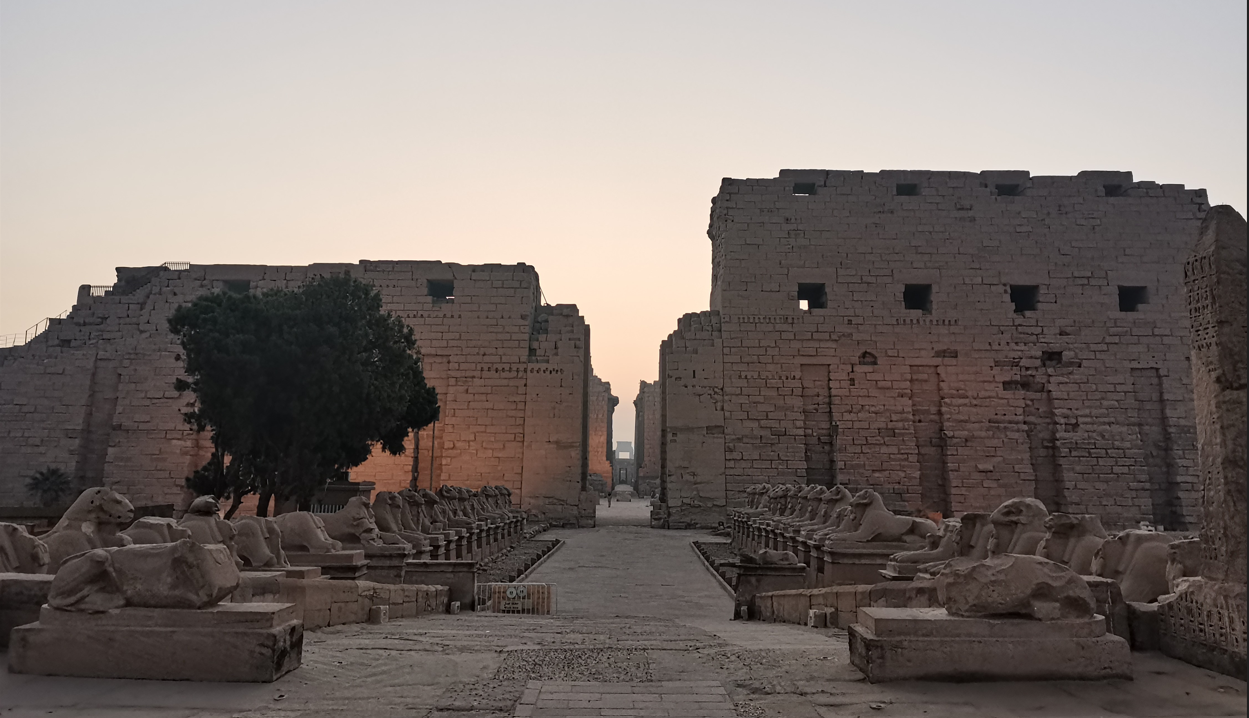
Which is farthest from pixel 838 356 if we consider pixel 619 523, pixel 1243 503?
pixel 1243 503

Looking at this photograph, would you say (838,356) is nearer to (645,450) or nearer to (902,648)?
(902,648)

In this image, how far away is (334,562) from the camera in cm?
728

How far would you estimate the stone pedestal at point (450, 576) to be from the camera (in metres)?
8.50

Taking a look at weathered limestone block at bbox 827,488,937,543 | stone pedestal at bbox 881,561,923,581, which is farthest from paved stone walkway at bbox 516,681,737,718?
weathered limestone block at bbox 827,488,937,543

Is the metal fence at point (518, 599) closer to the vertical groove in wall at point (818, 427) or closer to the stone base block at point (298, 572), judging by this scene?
the stone base block at point (298, 572)

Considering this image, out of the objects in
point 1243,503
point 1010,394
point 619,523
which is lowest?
point 619,523

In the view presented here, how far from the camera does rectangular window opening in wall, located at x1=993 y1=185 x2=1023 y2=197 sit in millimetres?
21967

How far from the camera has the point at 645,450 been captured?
132 ft

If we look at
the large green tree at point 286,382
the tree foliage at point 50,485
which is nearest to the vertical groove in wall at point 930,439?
the large green tree at point 286,382

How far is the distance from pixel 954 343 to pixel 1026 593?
1874cm

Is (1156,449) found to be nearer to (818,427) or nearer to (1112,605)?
(818,427)

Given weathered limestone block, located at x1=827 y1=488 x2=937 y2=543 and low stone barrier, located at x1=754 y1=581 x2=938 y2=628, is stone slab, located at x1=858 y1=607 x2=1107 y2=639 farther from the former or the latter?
weathered limestone block, located at x1=827 y1=488 x2=937 y2=543

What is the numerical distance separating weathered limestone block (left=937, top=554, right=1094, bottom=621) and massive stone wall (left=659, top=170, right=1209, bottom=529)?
1665 cm

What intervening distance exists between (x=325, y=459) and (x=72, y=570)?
39.3 feet
